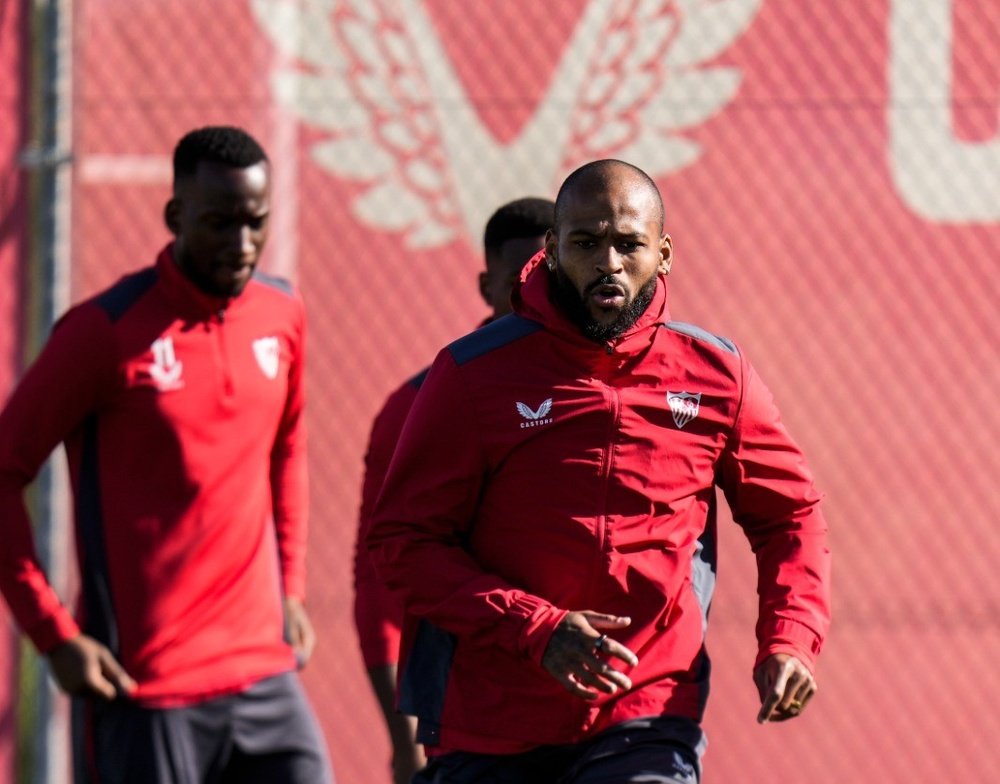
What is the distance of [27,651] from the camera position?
5.51 m

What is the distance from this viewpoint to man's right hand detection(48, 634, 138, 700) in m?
3.62

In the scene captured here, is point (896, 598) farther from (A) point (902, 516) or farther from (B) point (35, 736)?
(B) point (35, 736)

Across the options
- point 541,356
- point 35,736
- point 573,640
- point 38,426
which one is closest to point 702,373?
point 541,356

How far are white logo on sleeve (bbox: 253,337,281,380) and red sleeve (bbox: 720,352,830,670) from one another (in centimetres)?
130

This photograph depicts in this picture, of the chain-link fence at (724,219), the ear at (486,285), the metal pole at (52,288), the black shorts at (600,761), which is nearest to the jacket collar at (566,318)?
the black shorts at (600,761)

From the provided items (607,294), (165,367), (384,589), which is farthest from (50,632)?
(607,294)

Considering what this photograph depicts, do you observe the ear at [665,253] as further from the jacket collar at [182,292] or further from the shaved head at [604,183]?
the jacket collar at [182,292]

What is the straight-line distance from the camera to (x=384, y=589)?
12.6ft

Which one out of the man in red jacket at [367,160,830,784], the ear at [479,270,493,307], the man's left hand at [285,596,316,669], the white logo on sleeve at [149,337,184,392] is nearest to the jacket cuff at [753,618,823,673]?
the man in red jacket at [367,160,830,784]

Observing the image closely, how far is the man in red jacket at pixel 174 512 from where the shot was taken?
371 centimetres

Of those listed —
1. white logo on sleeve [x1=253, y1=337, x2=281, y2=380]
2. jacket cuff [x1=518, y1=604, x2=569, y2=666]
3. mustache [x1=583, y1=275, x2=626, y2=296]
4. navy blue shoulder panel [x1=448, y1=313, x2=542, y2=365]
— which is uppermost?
mustache [x1=583, y1=275, x2=626, y2=296]

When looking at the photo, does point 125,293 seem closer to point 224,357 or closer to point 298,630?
point 224,357

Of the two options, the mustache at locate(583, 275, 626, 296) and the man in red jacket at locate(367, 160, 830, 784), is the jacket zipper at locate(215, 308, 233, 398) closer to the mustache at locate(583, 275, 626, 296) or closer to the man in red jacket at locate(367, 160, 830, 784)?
the man in red jacket at locate(367, 160, 830, 784)

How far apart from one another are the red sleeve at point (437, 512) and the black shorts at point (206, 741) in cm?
96
